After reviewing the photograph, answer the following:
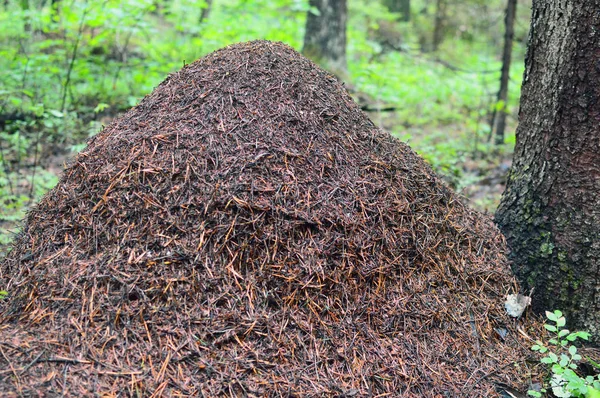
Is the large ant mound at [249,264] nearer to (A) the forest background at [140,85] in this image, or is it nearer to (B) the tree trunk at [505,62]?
(A) the forest background at [140,85]

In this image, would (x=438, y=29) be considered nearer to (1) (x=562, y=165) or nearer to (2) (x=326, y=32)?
(2) (x=326, y=32)

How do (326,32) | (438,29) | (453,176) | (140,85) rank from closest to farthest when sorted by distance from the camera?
(453,176)
(140,85)
(326,32)
(438,29)

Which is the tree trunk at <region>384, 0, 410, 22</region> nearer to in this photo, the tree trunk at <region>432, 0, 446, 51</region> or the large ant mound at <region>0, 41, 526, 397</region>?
the tree trunk at <region>432, 0, 446, 51</region>

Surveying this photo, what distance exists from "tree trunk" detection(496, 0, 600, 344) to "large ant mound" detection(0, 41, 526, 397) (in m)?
0.35

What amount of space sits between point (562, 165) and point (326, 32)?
6616 millimetres

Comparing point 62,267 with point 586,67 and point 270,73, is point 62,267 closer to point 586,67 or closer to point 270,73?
point 270,73

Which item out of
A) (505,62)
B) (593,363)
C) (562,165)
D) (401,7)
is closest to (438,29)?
(401,7)

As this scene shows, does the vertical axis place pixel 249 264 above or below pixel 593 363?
above

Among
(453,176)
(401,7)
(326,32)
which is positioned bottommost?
(453,176)

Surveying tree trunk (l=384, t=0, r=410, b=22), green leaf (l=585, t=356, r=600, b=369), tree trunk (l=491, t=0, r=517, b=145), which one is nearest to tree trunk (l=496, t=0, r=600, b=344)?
green leaf (l=585, t=356, r=600, b=369)

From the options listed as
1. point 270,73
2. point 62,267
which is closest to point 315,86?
point 270,73

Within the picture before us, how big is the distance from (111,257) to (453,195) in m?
2.44

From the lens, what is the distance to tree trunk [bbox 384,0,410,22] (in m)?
15.4

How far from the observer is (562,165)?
3.11 m
